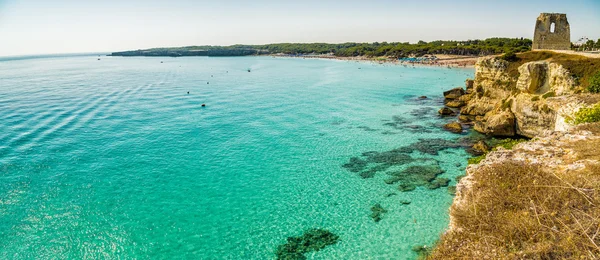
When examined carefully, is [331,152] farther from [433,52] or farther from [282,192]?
[433,52]

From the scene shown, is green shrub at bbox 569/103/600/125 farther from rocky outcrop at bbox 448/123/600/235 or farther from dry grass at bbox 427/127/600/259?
dry grass at bbox 427/127/600/259

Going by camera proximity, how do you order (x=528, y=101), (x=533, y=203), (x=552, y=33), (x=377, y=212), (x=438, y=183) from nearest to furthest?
(x=533, y=203)
(x=377, y=212)
(x=438, y=183)
(x=528, y=101)
(x=552, y=33)

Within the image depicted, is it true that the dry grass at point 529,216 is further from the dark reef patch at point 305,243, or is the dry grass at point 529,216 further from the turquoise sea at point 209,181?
the dark reef patch at point 305,243

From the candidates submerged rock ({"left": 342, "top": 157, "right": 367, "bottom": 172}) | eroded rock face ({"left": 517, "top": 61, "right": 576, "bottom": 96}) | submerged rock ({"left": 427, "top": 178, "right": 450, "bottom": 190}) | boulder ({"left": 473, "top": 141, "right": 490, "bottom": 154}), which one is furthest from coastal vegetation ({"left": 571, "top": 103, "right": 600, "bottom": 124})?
submerged rock ({"left": 342, "top": 157, "right": 367, "bottom": 172})

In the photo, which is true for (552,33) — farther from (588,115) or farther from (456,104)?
(588,115)

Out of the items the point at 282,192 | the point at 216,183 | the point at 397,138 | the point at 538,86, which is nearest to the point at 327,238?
the point at 282,192

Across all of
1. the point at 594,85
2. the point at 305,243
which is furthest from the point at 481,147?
the point at 305,243

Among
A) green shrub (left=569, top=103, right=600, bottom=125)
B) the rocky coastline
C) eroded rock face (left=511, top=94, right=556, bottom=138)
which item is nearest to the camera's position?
the rocky coastline
